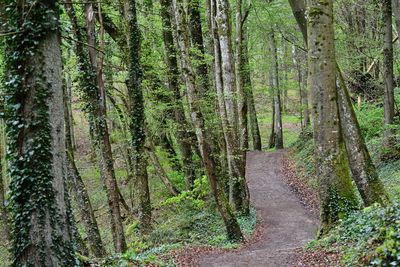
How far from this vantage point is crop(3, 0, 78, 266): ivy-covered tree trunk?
5.96m

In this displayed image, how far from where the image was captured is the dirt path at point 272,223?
31.4ft

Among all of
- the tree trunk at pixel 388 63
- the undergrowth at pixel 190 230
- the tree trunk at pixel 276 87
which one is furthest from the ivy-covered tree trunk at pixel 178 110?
the tree trunk at pixel 276 87

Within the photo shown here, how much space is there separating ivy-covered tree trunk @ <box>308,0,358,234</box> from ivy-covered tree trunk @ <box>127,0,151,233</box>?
679cm

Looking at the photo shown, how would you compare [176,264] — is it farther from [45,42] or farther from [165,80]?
[165,80]

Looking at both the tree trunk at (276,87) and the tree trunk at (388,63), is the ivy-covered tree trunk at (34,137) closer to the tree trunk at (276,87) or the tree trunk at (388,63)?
the tree trunk at (388,63)

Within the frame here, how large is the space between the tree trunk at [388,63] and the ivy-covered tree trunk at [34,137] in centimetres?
1339

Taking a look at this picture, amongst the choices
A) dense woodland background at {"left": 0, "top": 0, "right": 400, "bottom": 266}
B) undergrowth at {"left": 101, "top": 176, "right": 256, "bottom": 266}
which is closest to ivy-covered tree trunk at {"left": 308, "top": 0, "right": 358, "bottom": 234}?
dense woodland background at {"left": 0, "top": 0, "right": 400, "bottom": 266}

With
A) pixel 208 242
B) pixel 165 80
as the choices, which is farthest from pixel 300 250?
pixel 165 80

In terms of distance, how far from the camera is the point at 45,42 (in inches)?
242

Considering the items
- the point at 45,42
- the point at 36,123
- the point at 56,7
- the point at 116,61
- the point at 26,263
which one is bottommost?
the point at 26,263

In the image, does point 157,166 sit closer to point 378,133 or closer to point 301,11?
point 301,11

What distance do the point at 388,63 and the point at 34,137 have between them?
558 inches

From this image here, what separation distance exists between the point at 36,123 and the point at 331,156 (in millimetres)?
6086

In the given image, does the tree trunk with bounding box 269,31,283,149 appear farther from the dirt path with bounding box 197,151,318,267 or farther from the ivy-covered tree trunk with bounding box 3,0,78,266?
the ivy-covered tree trunk with bounding box 3,0,78,266
